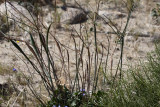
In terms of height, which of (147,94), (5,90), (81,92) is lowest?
(5,90)

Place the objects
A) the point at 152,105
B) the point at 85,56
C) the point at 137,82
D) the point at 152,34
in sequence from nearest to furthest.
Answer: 1. the point at 152,105
2. the point at 137,82
3. the point at 85,56
4. the point at 152,34

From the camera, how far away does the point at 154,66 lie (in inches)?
86.3

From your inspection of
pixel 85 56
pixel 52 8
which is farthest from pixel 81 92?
pixel 52 8

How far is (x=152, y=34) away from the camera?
13.9ft

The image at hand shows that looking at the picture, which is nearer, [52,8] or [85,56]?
[85,56]

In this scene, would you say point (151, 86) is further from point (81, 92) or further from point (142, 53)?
point (142, 53)

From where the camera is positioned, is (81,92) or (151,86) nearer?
(151,86)

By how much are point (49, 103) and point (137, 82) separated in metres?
0.81

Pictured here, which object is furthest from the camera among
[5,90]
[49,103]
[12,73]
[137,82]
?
[12,73]

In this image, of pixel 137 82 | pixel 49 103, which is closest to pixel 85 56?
pixel 49 103

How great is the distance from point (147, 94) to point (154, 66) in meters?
0.33

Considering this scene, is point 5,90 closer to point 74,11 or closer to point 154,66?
point 154,66

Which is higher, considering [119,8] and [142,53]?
[119,8]

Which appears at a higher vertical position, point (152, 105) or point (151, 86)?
point (151, 86)
